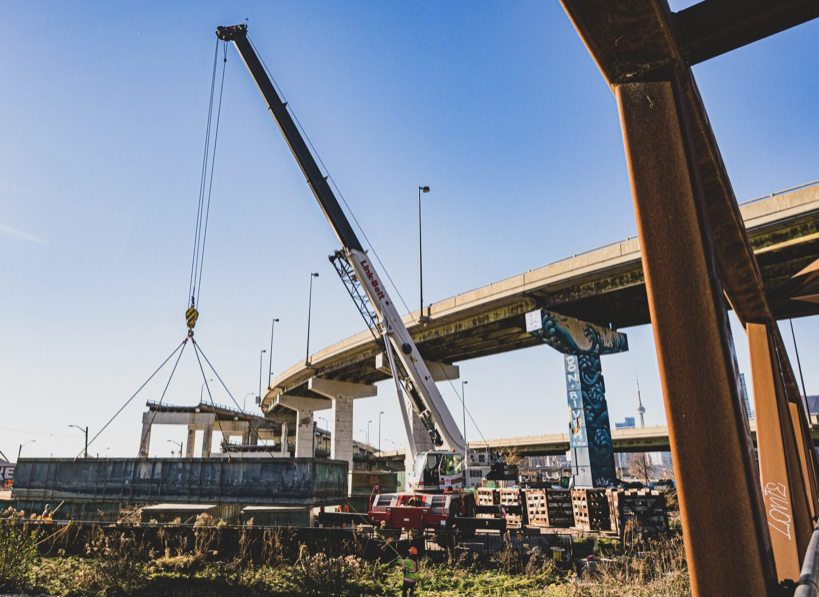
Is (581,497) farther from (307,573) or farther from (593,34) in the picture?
(593,34)

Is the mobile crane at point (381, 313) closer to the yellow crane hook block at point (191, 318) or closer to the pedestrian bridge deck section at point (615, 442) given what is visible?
the yellow crane hook block at point (191, 318)

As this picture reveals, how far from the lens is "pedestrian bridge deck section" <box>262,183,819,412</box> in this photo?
74.7 feet

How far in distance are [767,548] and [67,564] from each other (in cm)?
1497

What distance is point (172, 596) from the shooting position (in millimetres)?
10508

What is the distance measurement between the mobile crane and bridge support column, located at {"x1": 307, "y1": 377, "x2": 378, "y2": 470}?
92.6 ft

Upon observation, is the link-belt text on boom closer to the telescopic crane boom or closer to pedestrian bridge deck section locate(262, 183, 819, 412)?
the telescopic crane boom

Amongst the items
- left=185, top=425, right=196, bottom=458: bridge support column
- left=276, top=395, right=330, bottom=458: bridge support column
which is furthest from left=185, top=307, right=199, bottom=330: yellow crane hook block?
left=185, top=425, right=196, bottom=458: bridge support column

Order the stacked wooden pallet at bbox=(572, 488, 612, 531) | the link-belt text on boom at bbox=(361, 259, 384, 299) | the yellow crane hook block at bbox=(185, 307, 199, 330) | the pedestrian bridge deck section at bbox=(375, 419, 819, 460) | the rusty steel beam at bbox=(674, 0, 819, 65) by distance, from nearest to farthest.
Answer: the rusty steel beam at bbox=(674, 0, 819, 65) → the yellow crane hook block at bbox=(185, 307, 199, 330) → the stacked wooden pallet at bbox=(572, 488, 612, 531) → the link-belt text on boom at bbox=(361, 259, 384, 299) → the pedestrian bridge deck section at bbox=(375, 419, 819, 460)

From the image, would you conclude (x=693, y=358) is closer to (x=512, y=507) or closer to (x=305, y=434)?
(x=512, y=507)

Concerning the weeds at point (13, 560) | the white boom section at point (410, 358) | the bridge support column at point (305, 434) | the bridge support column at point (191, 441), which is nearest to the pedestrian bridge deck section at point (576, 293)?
the white boom section at point (410, 358)

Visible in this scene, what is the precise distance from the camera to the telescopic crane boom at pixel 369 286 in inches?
1021

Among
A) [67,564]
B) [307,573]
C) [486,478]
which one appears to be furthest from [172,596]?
[486,478]

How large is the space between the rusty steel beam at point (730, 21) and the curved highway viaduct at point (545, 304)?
5.76m

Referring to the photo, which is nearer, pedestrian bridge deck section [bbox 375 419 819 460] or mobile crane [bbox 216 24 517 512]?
mobile crane [bbox 216 24 517 512]
